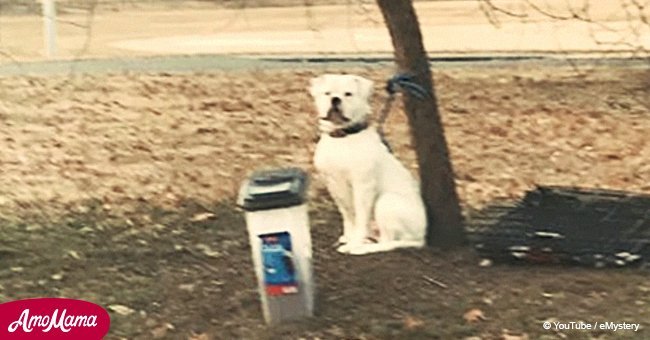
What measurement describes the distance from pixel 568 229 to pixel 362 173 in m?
1.07

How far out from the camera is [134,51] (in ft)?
59.1

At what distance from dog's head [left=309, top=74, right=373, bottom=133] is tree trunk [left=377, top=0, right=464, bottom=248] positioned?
0.95 feet

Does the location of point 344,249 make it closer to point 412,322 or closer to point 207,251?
point 207,251

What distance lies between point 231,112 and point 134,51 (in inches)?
245

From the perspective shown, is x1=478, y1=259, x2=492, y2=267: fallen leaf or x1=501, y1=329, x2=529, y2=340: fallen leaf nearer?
x1=501, y1=329, x2=529, y2=340: fallen leaf

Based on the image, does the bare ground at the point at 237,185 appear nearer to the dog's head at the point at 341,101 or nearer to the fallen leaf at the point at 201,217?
the fallen leaf at the point at 201,217

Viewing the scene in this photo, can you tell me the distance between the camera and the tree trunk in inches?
259

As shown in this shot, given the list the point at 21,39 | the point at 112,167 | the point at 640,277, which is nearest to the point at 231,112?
the point at 112,167

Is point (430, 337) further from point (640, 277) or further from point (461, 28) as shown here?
point (461, 28)

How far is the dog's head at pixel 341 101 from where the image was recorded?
20.8 ft

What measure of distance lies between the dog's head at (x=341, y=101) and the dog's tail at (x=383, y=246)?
584 mm

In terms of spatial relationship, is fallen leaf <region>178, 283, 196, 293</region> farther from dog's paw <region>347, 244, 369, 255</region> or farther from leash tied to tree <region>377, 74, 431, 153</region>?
leash tied to tree <region>377, 74, 431, 153</region>

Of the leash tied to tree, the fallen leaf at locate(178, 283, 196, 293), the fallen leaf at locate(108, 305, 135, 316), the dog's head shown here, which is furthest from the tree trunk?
the fallen leaf at locate(108, 305, 135, 316)

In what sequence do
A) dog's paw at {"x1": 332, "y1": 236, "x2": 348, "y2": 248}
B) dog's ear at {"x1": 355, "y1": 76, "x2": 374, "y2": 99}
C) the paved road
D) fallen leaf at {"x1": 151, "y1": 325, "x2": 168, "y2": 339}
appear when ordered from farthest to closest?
1. the paved road
2. dog's paw at {"x1": 332, "y1": 236, "x2": 348, "y2": 248}
3. dog's ear at {"x1": 355, "y1": 76, "x2": 374, "y2": 99}
4. fallen leaf at {"x1": 151, "y1": 325, "x2": 168, "y2": 339}
